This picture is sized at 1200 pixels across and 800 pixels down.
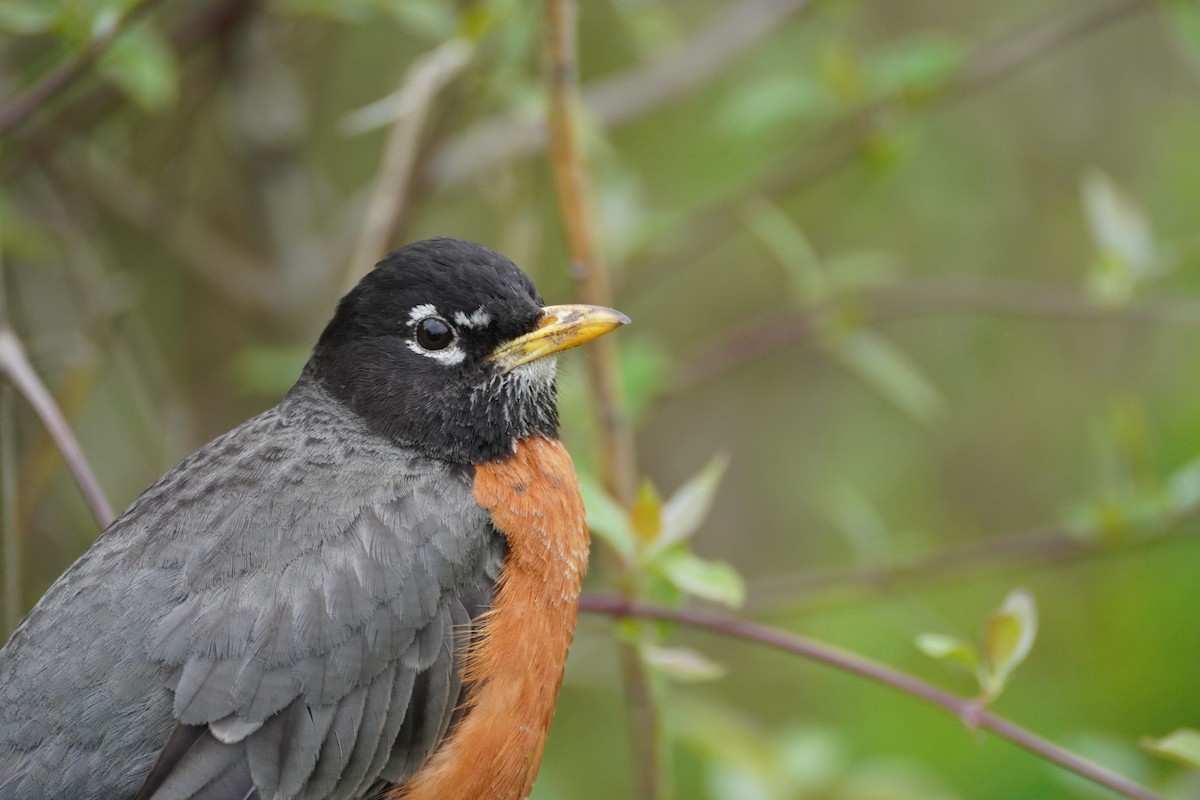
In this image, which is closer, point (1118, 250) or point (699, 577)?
point (699, 577)

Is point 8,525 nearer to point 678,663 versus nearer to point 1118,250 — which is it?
point 678,663

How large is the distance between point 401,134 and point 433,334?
68 centimetres

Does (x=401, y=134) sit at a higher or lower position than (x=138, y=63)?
lower

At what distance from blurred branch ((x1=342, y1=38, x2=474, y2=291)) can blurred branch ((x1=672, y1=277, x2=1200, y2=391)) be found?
3.68 feet

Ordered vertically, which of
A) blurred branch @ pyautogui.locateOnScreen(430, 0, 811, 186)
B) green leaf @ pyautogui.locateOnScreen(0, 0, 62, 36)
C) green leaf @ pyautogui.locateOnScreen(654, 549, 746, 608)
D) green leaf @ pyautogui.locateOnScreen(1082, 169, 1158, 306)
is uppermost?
green leaf @ pyautogui.locateOnScreen(0, 0, 62, 36)

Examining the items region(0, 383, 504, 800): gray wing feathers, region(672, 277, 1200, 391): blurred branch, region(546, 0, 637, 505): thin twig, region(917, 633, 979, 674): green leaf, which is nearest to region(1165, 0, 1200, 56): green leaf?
region(672, 277, 1200, 391): blurred branch

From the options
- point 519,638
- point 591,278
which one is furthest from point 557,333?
point 519,638

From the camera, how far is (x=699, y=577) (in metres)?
3.40

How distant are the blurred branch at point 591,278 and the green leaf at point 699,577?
0.32 meters

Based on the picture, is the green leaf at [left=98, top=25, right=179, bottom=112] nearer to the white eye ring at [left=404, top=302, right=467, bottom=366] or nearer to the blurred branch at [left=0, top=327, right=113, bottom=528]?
the blurred branch at [left=0, top=327, right=113, bottom=528]

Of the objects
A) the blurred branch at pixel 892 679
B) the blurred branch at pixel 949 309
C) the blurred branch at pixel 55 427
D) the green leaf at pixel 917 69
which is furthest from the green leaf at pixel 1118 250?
the blurred branch at pixel 55 427

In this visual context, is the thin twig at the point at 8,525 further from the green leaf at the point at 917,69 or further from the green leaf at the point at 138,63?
the green leaf at the point at 917,69

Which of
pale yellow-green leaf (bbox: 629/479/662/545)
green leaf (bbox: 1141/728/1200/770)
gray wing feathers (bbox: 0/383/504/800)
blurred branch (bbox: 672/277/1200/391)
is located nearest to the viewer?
green leaf (bbox: 1141/728/1200/770)

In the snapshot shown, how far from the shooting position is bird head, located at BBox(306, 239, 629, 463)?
155 inches
